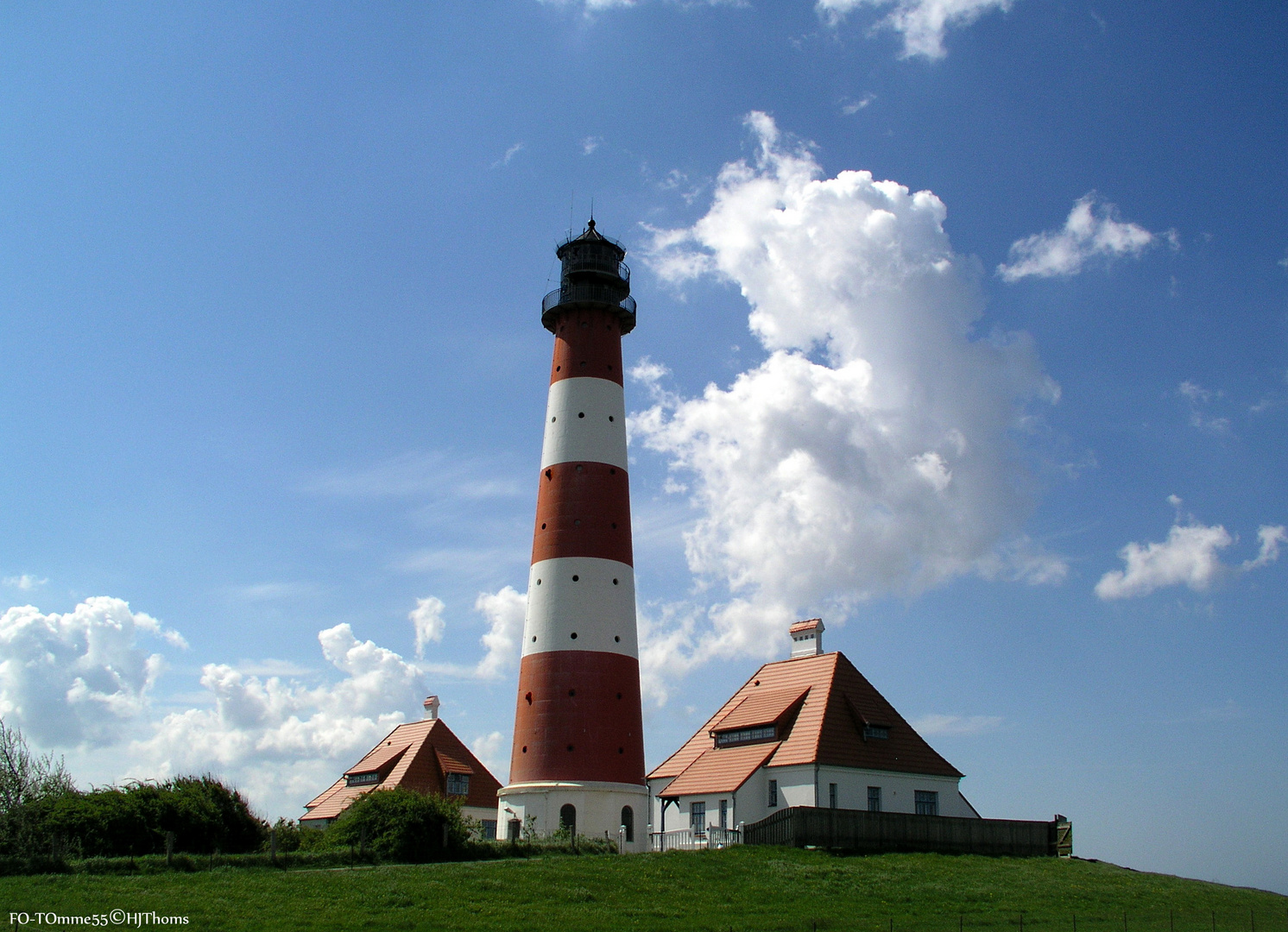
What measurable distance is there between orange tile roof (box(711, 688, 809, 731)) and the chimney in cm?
248

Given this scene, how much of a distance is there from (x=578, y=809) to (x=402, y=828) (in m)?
6.59

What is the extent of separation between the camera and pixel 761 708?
39.9 m

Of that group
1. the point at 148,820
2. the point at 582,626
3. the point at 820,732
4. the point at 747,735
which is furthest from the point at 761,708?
the point at 148,820

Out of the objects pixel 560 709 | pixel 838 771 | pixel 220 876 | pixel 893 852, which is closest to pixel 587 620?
pixel 560 709

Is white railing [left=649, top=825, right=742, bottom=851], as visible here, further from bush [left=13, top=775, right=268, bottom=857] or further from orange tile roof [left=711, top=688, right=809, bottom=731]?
bush [left=13, top=775, right=268, bottom=857]

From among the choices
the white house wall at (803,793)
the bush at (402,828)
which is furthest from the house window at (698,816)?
the bush at (402,828)

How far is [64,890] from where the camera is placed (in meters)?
20.6

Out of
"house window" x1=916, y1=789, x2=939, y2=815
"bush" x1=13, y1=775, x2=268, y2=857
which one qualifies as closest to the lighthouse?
"bush" x1=13, y1=775, x2=268, y2=857

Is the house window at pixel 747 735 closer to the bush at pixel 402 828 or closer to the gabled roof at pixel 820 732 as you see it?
the gabled roof at pixel 820 732

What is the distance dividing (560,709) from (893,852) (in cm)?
1196

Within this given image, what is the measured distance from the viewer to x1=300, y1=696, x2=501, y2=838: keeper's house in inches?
1785

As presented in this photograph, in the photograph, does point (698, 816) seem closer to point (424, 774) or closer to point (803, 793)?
point (803, 793)

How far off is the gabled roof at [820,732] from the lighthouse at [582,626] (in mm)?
4557

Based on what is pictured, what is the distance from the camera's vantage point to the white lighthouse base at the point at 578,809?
33594 millimetres
